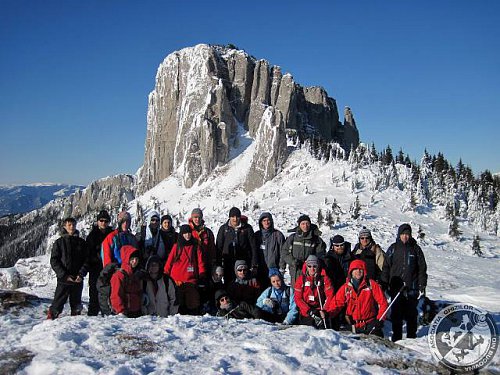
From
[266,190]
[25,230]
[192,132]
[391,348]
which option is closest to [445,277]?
[391,348]

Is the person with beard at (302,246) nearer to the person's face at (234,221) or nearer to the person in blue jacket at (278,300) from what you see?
the person in blue jacket at (278,300)

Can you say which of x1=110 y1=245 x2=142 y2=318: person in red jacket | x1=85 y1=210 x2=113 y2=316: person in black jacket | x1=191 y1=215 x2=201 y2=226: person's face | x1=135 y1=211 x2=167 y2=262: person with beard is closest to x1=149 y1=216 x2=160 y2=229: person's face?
x1=135 y1=211 x2=167 y2=262: person with beard

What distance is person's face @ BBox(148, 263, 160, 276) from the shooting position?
6789mm

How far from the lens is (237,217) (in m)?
8.66

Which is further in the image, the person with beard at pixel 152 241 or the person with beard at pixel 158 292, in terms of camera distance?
the person with beard at pixel 152 241

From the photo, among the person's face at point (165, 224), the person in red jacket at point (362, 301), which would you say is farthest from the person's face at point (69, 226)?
the person in red jacket at point (362, 301)

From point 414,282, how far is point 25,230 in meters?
154

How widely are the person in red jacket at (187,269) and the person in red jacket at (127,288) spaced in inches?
40.7

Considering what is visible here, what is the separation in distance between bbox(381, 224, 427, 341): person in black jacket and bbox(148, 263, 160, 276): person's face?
4203mm

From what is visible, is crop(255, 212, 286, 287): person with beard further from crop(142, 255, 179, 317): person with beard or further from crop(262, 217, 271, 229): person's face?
crop(142, 255, 179, 317): person with beard

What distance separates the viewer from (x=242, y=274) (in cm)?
786

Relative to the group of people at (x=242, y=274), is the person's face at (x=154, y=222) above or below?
above

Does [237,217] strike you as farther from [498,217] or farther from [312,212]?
[498,217]

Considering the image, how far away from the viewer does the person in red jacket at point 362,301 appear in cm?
639
